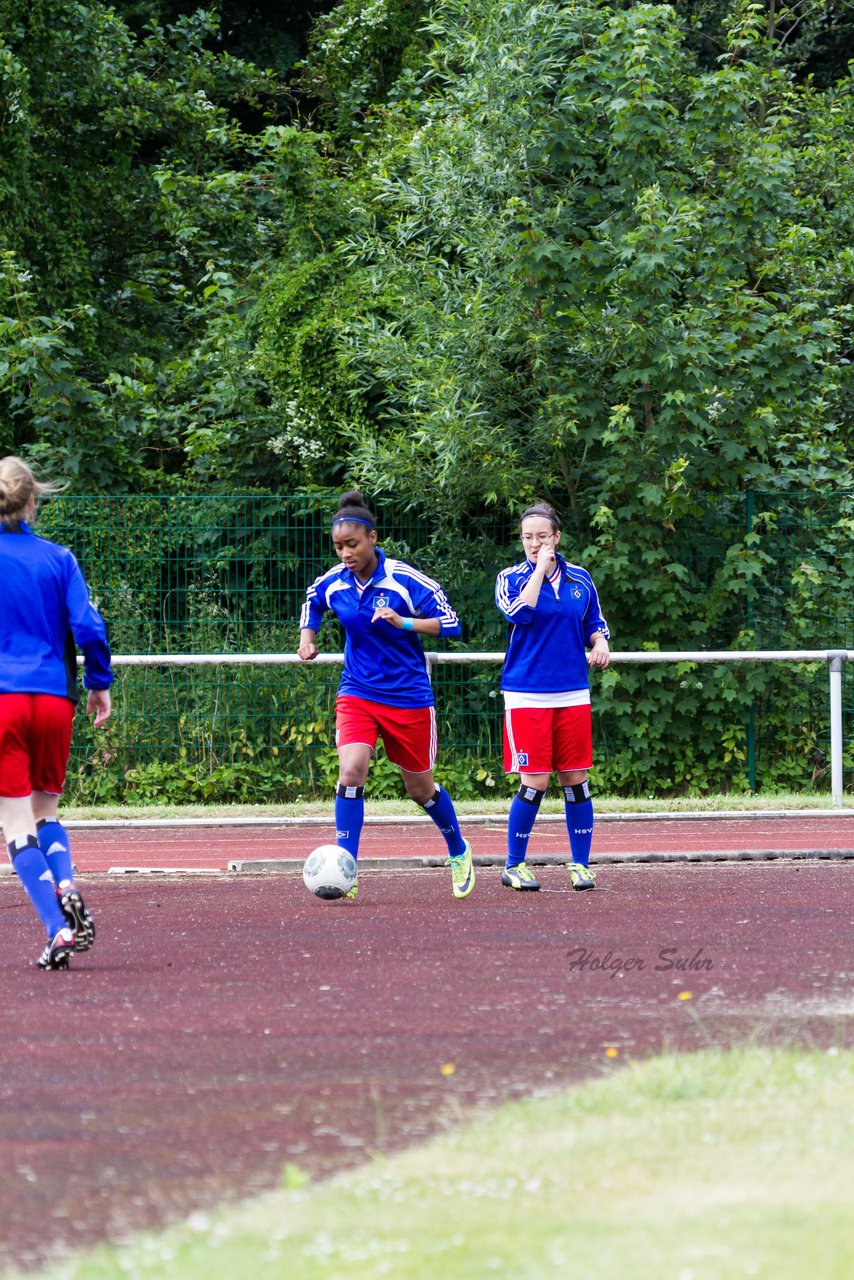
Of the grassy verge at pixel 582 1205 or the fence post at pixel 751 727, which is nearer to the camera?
the grassy verge at pixel 582 1205

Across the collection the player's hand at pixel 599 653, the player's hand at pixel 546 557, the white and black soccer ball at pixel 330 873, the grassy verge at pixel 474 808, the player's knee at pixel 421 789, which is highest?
the player's hand at pixel 546 557

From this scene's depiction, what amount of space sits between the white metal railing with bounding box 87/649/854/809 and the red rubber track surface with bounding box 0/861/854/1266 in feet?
15.2

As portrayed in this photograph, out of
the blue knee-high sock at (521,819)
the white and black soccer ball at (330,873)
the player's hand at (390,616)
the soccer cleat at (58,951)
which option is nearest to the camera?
the soccer cleat at (58,951)

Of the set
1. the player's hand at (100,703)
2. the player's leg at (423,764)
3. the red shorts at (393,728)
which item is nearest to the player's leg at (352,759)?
the red shorts at (393,728)

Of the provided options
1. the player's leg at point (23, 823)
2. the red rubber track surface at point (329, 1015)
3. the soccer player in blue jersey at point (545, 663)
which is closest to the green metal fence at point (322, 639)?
the red rubber track surface at point (329, 1015)

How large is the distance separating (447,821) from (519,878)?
19.9 inches

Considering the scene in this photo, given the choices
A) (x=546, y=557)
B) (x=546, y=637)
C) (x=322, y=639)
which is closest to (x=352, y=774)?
(x=546, y=637)

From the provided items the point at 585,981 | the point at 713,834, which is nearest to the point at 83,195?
the point at 713,834

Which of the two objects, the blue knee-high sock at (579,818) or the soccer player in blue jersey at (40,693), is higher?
the soccer player in blue jersey at (40,693)

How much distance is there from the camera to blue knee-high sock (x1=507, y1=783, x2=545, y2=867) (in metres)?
9.42

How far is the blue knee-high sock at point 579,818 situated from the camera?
9.54 m

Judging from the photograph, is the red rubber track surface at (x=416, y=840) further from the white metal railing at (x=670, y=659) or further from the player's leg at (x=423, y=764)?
the player's leg at (x=423, y=764)

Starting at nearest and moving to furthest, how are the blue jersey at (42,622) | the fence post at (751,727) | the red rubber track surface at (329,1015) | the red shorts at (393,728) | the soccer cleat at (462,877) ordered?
the red rubber track surface at (329,1015), the blue jersey at (42,622), the red shorts at (393,728), the soccer cleat at (462,877), the fence post at (751,727)

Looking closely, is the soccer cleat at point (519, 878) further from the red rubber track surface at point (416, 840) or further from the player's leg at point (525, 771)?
the red rubber track surface at point (416, 840)
